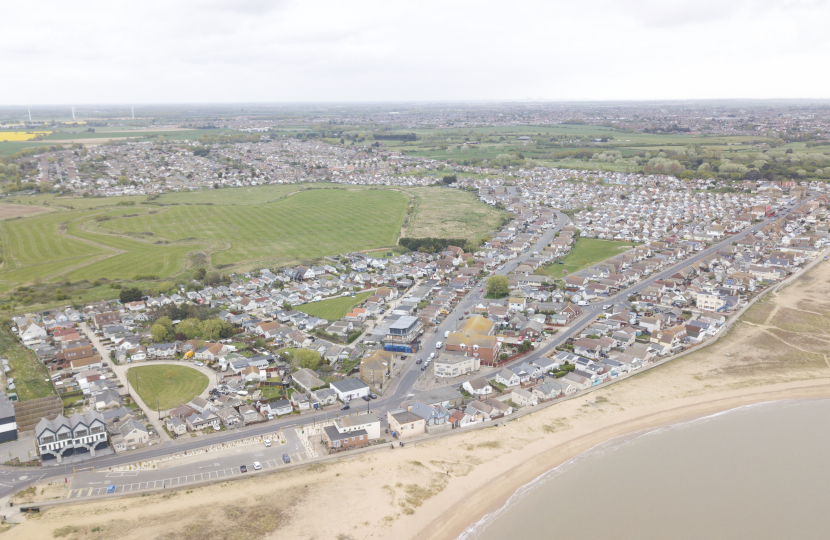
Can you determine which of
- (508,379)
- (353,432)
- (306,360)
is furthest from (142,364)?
(508,379)

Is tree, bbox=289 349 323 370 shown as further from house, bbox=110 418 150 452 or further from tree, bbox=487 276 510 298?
tree, bbox=487 276 510 298

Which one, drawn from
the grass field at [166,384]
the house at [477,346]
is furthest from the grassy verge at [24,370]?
the house at [477,346]

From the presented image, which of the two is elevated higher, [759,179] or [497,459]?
[759,179]

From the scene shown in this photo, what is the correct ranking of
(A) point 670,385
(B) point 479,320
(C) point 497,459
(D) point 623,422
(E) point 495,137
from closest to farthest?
1. (C) point 497,459
2. (D) point 623,422
3. (A) point 670,385
4. (B) point 479,320
5. (E) point 495,137

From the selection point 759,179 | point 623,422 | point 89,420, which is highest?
point 759,179

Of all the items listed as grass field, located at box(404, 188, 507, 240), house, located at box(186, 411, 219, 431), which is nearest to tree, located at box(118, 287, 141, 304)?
house, located at box(186, 411, 219, 431)

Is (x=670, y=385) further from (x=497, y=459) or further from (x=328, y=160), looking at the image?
(x=328, y=160)

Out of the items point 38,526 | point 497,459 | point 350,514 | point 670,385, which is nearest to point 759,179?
point 670,385
